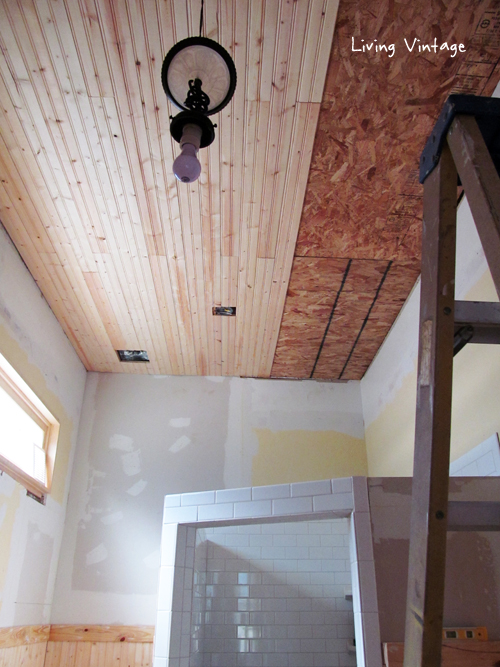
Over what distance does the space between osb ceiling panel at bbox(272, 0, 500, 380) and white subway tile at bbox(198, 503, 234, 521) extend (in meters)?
1.79

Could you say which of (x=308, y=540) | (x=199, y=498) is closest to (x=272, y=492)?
(x=199, y=498)

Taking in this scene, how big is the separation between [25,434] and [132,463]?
3.99ft

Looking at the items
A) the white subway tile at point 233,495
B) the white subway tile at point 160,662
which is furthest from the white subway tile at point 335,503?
the white subway tile at point 160,662

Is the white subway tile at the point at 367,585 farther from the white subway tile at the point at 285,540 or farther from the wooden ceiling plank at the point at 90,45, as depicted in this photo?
the wooden ceiling plank at the point at 90,45

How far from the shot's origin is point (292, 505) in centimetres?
299

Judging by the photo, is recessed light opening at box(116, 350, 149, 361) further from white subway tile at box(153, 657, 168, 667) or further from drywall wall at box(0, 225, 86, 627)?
white subway tile at box(153, 657, 168, 667)

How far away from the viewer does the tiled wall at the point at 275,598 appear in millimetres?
4203

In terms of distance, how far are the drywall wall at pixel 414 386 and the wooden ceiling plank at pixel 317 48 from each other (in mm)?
1237

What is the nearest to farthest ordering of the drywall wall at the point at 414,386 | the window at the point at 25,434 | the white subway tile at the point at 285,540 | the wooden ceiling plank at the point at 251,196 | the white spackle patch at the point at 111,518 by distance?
the wooden ceiling plank at the point at 251,196 < the drywall wall at the point at 414,386 < the window at the point at 25,434 < the white subway tile at the point at 285,540 < the white spackle patch at the point at 111,518

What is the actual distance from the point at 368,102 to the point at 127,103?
4.24ft

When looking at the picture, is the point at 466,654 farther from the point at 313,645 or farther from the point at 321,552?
the point at 321,552

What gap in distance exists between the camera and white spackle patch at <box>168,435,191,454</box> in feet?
17.1

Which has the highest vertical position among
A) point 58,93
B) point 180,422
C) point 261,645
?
point 58,93

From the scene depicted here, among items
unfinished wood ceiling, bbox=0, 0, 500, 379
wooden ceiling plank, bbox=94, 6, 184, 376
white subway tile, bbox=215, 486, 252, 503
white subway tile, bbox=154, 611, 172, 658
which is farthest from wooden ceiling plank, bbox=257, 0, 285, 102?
white subway tile, bbox=154, 611, 172, 658
